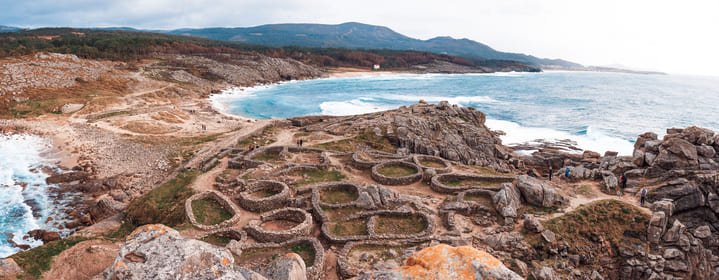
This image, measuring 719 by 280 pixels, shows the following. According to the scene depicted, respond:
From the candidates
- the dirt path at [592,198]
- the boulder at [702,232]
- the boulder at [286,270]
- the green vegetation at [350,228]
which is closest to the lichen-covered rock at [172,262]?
the boulder at [286,270]

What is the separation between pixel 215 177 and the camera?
28.3 metres

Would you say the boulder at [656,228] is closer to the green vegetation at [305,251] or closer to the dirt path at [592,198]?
the dirt path at [592,198]

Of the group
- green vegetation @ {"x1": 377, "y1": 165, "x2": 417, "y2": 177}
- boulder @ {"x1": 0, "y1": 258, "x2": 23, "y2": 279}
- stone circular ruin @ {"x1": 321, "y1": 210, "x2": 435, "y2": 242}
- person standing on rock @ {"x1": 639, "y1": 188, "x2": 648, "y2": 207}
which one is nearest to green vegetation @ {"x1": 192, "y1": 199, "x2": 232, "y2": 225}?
stone circular ruin @ {"x1": 321, "y1": 210, "x2": 435, "y2": 242}

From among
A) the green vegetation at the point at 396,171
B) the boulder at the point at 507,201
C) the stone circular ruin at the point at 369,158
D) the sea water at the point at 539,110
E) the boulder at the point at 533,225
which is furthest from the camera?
the sea water at the point at 539,110

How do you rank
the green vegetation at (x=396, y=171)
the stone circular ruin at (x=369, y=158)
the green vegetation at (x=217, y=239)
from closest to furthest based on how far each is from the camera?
1. the green vegetation at (x=217, y=239)
2. the green vegetation at (x=396, y=171)
3. the stone circular ruin at (x=369, y=158)

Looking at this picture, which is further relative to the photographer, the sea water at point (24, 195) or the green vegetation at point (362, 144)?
the green vegetation at point (362, 144)

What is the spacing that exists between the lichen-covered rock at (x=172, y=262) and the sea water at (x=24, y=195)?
21149 mm

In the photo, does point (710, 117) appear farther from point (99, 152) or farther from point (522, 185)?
point (99, 152)

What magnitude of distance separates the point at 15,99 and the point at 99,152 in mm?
27452

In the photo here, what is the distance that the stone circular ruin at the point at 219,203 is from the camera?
821 inches

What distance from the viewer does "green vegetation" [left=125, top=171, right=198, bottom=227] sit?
22630 millimetres

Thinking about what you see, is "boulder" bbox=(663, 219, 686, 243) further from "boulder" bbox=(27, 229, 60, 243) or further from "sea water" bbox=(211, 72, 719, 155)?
"boulder" bbox=(27, 229, 60, 243)

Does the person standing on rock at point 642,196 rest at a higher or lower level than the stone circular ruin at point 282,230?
higher

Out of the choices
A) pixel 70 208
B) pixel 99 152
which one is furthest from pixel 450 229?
pixel 99 152
